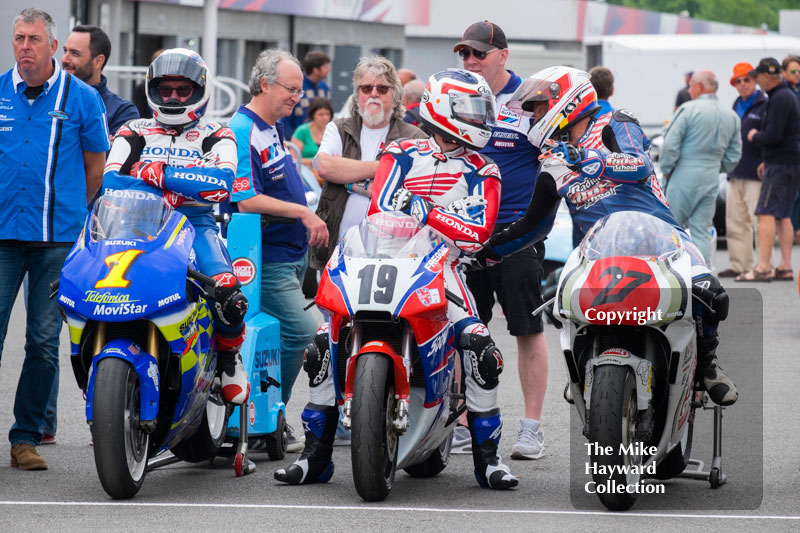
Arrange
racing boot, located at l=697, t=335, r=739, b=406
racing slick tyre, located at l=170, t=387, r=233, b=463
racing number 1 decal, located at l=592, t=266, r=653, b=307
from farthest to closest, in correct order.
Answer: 1. racing slick tyre, located at l=170, t=387, r=233, b=463
2. racing boot, located at l=697, t=335, r=739, b=406
3. racing number 1 decal, located at l=592, t=266, r=653, b=307

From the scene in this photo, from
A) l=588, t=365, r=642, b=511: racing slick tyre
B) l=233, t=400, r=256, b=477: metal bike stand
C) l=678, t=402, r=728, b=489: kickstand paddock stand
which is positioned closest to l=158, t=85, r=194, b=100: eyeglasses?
l=233, t=400, r=256, b=477: metal bike stand

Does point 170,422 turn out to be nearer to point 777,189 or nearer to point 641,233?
point 641,233

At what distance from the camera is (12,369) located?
10.1 m

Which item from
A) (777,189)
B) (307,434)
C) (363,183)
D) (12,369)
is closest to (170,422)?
(307,434)

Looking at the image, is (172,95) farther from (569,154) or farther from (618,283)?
(618,283)

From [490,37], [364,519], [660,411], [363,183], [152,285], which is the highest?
[490,37]

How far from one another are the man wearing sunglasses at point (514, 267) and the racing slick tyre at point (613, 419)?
1572mm

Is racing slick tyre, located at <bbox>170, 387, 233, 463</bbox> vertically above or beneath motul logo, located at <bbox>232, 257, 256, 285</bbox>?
beneath

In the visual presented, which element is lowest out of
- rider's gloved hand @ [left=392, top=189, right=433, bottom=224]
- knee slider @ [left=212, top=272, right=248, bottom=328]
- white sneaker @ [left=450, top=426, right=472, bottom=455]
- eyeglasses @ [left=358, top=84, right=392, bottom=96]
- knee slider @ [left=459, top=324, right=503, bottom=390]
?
white sneaker @ [left=450, top=426, right=472, bottom=455]

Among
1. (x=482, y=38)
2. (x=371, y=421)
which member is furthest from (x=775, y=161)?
(x=371, y=421)

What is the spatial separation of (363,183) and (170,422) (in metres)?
2.04

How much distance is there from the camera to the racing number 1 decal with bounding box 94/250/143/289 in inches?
235

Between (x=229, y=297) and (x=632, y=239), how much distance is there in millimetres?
1769

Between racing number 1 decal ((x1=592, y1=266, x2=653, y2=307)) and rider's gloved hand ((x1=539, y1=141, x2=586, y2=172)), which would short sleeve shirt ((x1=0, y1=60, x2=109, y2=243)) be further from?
racing number 1 decal ((x1=592, y1=266, x2=653, y2=307))
